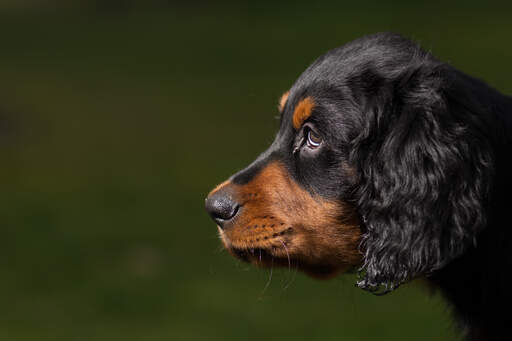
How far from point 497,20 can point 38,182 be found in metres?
13.7

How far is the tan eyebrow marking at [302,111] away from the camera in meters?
3.66

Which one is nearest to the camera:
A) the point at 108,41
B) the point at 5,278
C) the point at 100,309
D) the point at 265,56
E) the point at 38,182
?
the point at 100,309

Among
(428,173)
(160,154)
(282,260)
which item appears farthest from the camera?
(160,154)

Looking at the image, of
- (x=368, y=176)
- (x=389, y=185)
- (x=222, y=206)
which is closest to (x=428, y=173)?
(x=389, y=185)

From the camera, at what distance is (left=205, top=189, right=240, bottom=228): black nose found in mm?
3641

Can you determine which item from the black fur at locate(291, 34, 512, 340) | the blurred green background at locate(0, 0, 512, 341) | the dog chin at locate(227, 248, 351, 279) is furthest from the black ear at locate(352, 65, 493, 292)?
the blurred green background at locate(0, 0, 512, 341)

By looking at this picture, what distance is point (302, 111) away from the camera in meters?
3.68

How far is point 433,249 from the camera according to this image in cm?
327

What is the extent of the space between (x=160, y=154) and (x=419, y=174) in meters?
8.68

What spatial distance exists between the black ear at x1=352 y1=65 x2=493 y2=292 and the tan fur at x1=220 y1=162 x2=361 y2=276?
9 cm

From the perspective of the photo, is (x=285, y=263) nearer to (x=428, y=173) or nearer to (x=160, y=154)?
(x=428, y=173)

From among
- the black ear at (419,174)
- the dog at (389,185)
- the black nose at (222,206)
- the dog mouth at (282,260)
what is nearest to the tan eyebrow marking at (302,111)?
the dog at (389,185)

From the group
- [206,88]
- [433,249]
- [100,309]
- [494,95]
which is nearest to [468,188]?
[433,249]

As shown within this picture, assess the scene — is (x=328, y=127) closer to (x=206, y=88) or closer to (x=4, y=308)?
(x=4, y=308)
